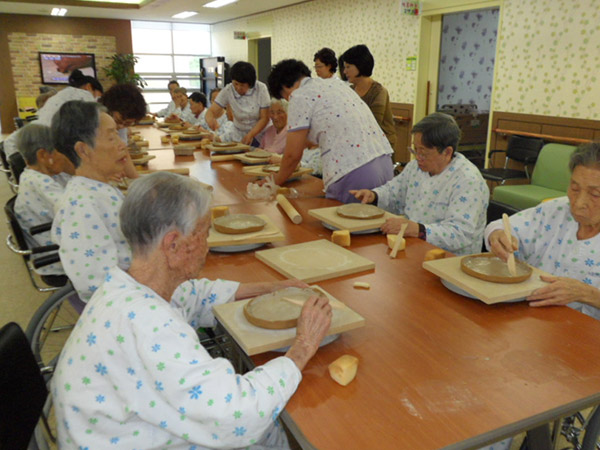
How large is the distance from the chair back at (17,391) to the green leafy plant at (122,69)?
12.1m

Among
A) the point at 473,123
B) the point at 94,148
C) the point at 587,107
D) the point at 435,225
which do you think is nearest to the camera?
the point at 94,148

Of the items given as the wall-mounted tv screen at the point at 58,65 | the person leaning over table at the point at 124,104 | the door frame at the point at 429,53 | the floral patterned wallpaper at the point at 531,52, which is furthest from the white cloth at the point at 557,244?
the wall-mounted tv screen at the point at 58,65

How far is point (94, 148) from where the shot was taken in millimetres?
1692

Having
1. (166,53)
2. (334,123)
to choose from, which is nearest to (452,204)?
(334,123)

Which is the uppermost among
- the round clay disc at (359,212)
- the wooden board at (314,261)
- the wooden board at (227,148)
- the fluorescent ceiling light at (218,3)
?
the fluorescent ceiling light at (218,3)

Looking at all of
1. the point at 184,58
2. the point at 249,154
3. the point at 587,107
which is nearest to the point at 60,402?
the point at 249,154

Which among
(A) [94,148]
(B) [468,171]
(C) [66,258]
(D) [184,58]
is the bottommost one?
(C) [66,258]

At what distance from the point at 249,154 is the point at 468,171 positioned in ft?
6.64

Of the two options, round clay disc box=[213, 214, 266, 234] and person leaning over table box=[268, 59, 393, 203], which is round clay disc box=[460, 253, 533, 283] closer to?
round clay disc box=[213, 214, 266, 234]

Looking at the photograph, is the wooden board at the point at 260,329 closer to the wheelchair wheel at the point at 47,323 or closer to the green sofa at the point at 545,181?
the wheelchair wheel at the point at 47,323

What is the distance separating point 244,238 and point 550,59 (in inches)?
165

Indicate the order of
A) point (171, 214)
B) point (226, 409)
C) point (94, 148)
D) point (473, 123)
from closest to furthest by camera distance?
1. point (226, 409)
2. point (171, 214)
3. point (94, 148)
4. point (473, 123)

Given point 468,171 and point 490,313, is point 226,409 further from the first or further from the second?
point 468,171

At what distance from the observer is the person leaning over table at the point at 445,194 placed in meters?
1.96
